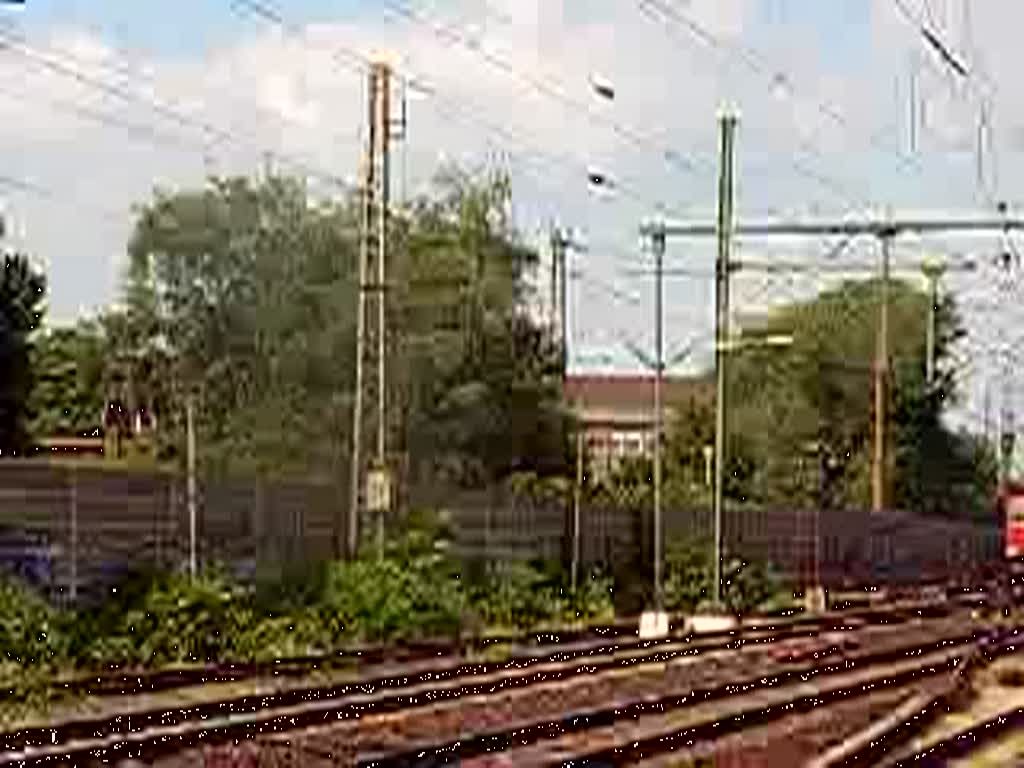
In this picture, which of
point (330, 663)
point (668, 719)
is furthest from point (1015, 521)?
point (668, 719)

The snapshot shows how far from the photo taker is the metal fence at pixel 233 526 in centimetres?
3531

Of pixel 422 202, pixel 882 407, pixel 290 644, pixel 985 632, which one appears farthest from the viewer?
pixel 422 202

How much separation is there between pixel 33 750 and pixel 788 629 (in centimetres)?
2870

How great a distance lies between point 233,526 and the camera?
134 ft

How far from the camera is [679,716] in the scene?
25141 millimetres

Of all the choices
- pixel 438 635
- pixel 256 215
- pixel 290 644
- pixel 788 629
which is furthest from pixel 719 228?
pixel 256 215

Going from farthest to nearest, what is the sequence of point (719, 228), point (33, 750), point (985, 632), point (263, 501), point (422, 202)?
point (422, 202) < point (719, 228) < point (985, 632) < point (263, 501) < point (33, 750)

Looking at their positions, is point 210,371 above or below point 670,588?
Answer: above

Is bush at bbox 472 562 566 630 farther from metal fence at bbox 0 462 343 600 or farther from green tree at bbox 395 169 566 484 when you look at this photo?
green tree at bbox 395 169 566 484

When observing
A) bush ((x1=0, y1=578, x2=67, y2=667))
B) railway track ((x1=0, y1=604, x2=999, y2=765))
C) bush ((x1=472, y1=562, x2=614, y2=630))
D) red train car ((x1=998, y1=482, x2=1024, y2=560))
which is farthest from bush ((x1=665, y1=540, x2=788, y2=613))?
bush ((x1=0, y1=578, x2=67, y2=667))

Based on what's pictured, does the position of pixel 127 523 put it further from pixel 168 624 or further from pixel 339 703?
pixel 339 703

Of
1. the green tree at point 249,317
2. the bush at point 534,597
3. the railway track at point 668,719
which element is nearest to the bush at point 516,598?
the bush at point 534,597

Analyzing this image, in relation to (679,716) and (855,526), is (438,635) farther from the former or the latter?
(855,526)

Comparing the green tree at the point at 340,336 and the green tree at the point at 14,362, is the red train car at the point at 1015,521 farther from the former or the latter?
the green tree at the point at 14,362
